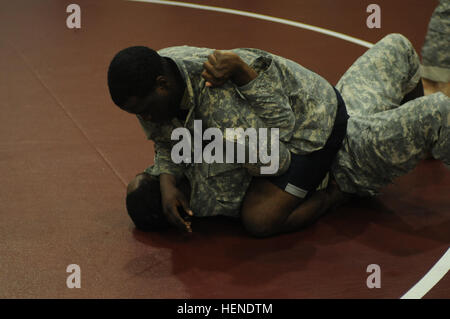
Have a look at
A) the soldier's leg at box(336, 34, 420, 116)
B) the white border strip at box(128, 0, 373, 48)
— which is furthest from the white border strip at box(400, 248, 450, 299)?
the white border strip at box(128, 0, 373, 48)

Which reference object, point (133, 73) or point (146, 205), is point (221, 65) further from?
point (146, 205)

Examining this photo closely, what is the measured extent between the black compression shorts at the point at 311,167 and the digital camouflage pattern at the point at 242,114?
38 millimetres

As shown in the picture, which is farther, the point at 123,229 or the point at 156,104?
the point at 123,229

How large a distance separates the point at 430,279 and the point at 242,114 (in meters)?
0.90

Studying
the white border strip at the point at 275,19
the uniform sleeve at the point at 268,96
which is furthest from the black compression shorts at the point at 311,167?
the white border strip at the point at 275,19

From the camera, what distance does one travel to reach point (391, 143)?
8.28 feet

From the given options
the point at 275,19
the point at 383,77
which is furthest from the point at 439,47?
the point at 275,19

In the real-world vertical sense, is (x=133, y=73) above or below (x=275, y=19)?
above

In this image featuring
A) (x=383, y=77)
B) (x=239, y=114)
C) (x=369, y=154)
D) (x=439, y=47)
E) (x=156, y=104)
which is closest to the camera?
(x=156, y=104)

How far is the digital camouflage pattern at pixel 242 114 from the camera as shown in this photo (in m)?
2.35

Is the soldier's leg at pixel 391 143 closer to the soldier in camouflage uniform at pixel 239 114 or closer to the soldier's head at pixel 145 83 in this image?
the soldier in camouflage uniform at pixel 239 114

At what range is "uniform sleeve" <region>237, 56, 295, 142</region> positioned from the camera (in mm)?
2326

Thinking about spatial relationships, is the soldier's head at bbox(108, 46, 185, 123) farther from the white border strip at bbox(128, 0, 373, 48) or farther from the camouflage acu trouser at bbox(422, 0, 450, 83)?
the white border strip at bbox(128, 0, 373, 48)
